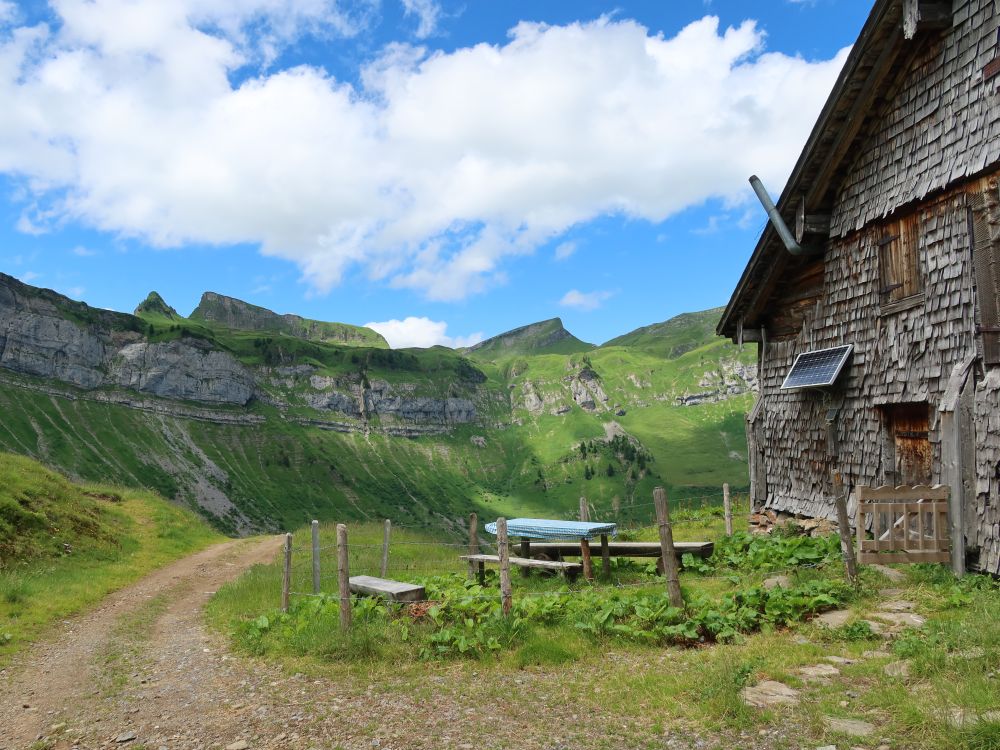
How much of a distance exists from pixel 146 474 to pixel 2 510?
6474 inches

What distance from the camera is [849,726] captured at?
5793 millimetres

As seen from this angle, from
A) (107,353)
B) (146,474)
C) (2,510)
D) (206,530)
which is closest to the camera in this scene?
(2,510)

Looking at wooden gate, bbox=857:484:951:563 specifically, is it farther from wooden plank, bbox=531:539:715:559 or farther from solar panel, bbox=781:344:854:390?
wooden plank, bbox=531:539:715:559

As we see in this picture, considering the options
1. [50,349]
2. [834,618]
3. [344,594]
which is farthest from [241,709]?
A: [50,349]

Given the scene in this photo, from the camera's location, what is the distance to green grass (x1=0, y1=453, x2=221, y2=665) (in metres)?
13.9

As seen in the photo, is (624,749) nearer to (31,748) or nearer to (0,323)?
(31,748)

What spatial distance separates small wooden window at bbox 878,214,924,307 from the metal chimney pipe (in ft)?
6.81

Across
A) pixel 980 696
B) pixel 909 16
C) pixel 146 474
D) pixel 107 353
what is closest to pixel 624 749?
pixel 980 696

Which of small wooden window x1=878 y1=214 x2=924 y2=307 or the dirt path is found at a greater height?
small wooden window x1=878 y1=214 x2=924 y2=307

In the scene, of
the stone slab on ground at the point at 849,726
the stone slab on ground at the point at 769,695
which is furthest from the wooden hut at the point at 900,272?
the stone slab on ground at the point at 849,726

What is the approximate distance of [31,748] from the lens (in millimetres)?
7219

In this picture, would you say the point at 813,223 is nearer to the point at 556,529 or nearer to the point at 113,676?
the point at 556,529

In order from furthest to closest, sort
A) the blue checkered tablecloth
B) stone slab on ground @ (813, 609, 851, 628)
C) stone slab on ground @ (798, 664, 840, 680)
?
the blue checkered tablecloth, stone slab on ground @ (813, 609, 851, 628), stone slab on ground @ (798, 664, 840, 680)

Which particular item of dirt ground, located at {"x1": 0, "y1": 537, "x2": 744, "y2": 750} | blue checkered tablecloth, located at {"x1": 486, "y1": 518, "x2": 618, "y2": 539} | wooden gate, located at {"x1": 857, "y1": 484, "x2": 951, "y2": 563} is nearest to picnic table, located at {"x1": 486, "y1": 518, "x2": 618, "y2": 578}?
blue checkered tablecloth, located at {"x1": 486, "y1": 518, "x2": 618, "y2": 539}
